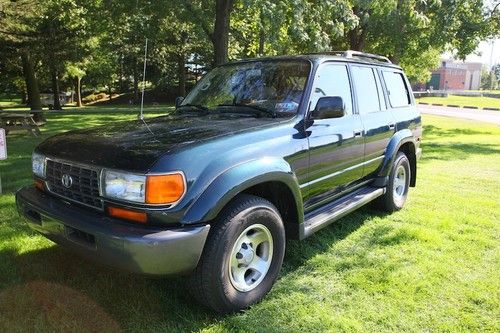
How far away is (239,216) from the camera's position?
3104mm

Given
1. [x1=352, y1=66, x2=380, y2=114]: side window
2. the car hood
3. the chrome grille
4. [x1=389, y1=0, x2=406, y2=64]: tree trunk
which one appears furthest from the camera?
[x1=389, y1=0, x2=406, y2=64]: tree trunk

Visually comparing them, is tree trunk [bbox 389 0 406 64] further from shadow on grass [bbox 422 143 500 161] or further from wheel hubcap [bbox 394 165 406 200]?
wheel hubcap [bbox 394 165 406 200]

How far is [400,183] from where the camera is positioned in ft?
19.8

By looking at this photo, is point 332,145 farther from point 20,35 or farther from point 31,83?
point 31,83

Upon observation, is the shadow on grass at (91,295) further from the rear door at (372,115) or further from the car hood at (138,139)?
the rear door at (372,115)

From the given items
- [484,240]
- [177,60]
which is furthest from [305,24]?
[177,60]

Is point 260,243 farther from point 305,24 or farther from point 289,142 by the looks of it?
point 305,24

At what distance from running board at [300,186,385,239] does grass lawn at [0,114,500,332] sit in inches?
16.1

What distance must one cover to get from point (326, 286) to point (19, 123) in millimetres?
12854

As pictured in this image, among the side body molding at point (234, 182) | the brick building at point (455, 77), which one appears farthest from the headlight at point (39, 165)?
the brick building at point (455, 77)

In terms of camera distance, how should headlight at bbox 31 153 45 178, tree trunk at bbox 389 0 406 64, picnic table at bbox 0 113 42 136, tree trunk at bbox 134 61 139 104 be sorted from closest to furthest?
headlight at bbox 31 153 45 178 → picnic table at bbox 0 113 42 136 → tree trunk at bbox 389 0 406 64 → tree trunk at bbox 134 61 139 104

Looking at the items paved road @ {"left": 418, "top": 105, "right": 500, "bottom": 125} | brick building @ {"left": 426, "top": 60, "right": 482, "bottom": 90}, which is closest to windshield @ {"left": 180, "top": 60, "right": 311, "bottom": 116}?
paved road @ {"left": 418, "top": 105, "right": 500, "bottom": 125}

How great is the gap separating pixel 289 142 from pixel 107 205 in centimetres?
148

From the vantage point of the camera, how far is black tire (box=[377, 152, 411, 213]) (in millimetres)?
5547
